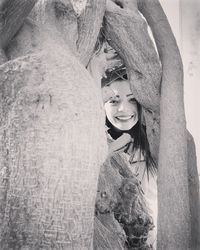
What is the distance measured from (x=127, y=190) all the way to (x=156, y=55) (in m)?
0.26

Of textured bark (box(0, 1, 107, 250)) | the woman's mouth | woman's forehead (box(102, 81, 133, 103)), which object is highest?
woman's forehead (box(102, 81, 133, 103))

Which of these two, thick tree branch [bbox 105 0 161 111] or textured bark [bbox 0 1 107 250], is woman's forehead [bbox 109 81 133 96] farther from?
textured bark [bbox 0 1 107 250]

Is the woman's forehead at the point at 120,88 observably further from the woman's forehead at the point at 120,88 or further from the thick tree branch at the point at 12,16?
the thick tree branch at the point at 12,16

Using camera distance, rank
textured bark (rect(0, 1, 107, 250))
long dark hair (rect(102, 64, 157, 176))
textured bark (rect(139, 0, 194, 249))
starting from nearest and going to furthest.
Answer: textured bark (rect(0, 1, 107, 250)), textured bark (rect(139, 0, 194, 249)), long dark hair (rect(102, 64, 157, 176))

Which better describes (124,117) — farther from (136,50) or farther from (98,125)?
(98,125)

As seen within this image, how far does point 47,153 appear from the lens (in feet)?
1.67

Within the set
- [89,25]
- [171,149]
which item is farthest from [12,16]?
[171,149]

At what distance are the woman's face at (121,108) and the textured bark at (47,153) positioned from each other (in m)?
0.25

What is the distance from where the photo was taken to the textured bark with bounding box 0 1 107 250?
0.50 meters

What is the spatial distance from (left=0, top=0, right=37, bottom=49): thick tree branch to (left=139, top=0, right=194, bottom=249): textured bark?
0.84ft

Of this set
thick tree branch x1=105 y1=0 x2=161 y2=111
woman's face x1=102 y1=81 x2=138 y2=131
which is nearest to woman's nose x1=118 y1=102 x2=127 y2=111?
woman's face x1=102 y1=81 x2=138 y2=131

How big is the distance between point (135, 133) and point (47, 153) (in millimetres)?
347

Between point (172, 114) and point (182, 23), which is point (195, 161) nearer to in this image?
point (172, 114)

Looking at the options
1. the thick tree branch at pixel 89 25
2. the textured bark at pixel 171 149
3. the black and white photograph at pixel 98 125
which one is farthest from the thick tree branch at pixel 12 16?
the textured bark at pixel 171 149
